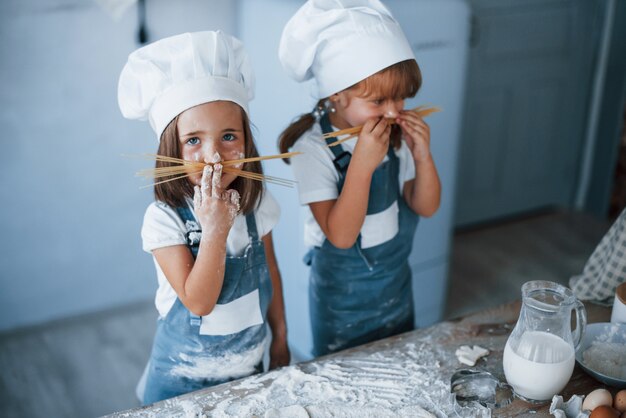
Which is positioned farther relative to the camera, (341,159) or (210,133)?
(341,159)

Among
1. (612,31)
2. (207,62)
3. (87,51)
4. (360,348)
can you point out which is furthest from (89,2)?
→ (612,31)

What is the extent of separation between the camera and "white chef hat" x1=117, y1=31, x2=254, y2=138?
3.89ft

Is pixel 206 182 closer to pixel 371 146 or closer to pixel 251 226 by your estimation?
pixel 251 226

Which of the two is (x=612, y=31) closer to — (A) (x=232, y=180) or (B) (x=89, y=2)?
(B) (x=89, y=2)

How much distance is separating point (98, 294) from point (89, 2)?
1.11m

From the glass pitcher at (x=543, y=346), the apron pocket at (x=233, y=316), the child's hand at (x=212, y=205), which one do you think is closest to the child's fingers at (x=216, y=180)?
the child's hand at (x=212, y=205)

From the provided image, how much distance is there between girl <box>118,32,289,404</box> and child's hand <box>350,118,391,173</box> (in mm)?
203

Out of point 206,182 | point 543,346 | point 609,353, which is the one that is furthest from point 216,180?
point 609,353

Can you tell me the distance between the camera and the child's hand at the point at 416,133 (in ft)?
4.73

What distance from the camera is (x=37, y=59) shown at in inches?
87.8

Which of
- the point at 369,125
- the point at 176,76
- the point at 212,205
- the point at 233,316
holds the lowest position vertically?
the point at 233,316

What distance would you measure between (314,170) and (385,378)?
47cm

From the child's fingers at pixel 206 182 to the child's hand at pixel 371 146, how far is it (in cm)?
34

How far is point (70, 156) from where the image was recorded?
2.40 meters
